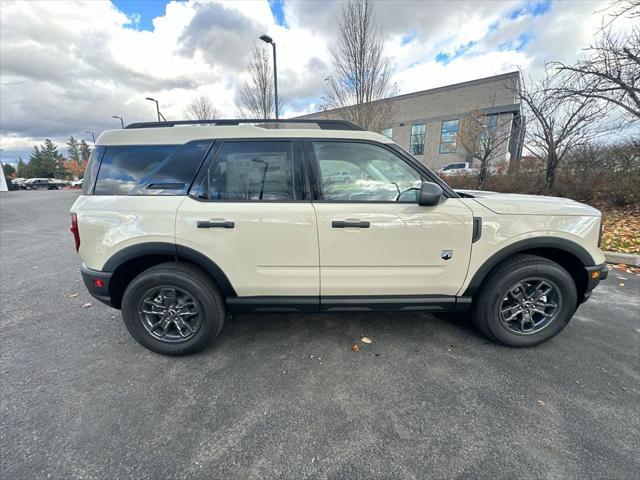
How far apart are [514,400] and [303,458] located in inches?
62.8

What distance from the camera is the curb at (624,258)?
4.94 m

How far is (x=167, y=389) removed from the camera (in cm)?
224

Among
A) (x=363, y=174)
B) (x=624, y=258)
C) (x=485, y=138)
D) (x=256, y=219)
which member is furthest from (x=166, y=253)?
(x=485, y=138)

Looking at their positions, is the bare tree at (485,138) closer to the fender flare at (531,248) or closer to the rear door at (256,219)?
the fender flare at (531,248)

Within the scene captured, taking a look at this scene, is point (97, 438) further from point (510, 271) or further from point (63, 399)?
point (510, 271)

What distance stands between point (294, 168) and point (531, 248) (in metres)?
2.22

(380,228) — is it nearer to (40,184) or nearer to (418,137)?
(418,137)

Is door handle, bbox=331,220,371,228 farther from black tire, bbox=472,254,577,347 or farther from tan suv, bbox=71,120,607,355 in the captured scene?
black tire, bbox=472,254,577,347

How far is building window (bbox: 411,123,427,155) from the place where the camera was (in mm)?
31612

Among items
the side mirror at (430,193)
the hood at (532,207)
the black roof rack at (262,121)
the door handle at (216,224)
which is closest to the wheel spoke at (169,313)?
the door handle at (216,224)

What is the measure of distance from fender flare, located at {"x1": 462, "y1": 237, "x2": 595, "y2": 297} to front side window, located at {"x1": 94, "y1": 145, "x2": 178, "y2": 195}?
2.92 meters

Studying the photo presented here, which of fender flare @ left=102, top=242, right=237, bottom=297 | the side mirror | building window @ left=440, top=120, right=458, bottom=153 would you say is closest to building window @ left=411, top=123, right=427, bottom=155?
building window @ left=440, top=120, right=458, bottom=153

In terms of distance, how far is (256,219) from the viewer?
2387 mm

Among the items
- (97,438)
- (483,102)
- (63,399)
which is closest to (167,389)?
(97,438)
